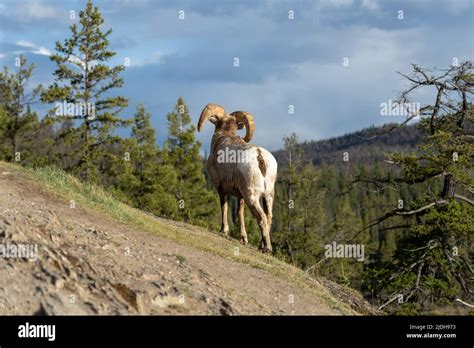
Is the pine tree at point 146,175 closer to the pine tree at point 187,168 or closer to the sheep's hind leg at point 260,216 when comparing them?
the pine tree at point 187,168

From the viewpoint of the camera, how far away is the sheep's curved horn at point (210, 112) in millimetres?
18973

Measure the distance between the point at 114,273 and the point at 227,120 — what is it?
993 cm

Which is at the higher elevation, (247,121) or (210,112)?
(210,112)

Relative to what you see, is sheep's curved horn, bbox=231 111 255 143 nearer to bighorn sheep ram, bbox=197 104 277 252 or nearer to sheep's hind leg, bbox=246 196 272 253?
bighorn sheep ram, bbox=197 104 277 252

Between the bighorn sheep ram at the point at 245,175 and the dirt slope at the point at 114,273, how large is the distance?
1.81 meters

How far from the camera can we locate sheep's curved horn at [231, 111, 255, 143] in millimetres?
18859

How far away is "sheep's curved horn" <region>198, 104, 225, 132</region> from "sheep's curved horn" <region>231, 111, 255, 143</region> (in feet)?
1.80

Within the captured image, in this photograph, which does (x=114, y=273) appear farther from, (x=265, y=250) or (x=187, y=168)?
(x=187, y=168)

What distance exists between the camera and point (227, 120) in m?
19.1

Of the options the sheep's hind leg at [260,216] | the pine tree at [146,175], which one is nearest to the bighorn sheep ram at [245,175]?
the sheep's hind leg at [260,216]

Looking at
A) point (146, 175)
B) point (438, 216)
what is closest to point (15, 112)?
point (146, 175)
